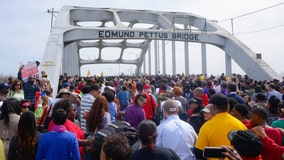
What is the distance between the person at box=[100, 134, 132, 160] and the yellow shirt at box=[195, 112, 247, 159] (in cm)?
143

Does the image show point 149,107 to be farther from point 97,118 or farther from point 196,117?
point 97,118

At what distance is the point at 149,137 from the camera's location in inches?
136

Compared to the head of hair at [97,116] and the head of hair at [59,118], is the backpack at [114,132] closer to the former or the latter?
the head of hair at [59,118]

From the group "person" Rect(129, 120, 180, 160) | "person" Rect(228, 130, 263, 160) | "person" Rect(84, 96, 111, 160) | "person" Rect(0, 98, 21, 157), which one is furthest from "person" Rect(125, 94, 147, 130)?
"person" Rect(228, 130, 263, 160)

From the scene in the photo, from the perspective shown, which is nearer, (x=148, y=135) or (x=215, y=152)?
(x=215, y=152)

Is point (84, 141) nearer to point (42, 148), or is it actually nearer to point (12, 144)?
point (42, 148)

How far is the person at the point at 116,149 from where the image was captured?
118 inches

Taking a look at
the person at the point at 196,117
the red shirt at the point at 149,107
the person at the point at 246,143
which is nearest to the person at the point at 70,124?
the person at the point at 196,117

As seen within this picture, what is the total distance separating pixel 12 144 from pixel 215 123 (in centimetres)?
274

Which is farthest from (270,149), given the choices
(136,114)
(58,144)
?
(136,114)

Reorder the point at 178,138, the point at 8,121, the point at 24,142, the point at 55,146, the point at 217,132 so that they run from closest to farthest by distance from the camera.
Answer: the point at 217,132 < the point at 55,146 < the point at 24,142 < the point at 178,138 < the point at 8,121

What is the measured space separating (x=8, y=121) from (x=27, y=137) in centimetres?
88

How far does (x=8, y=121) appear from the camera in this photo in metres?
5.09

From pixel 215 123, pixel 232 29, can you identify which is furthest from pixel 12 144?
pixel 232 29
